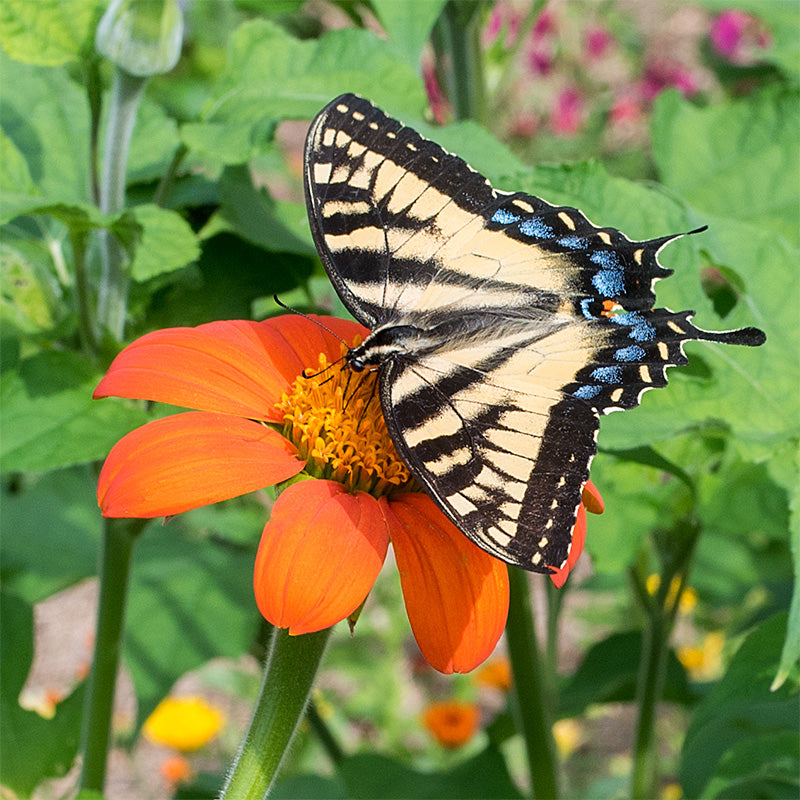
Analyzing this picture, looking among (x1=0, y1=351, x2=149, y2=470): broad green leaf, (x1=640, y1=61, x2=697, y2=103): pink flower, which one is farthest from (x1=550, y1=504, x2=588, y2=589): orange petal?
(x1=640, y1=61, x2=697, y2=103): pink flower

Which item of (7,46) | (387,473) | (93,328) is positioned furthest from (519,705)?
(7,46)

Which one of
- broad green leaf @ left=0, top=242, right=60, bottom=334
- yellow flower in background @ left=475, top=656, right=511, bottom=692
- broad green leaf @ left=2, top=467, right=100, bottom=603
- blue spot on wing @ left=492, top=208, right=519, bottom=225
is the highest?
blue spot on wing @ left=492, top=208, right=519, bottom=225

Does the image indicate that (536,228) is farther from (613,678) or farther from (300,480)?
(613,678)

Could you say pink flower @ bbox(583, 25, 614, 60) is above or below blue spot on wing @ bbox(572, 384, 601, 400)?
below

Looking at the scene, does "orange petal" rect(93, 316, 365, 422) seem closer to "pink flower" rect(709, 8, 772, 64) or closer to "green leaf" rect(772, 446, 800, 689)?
"green leaf" rect(772, 446, 800, 689)

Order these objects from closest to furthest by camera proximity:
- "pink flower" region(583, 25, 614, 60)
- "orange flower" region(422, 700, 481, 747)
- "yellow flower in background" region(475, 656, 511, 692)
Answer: "orange flower" region(422, 700, 481, 747), "yellow flower in background" region(475, 656, 511, 692), "pink flower" region(583, 25, 614, 60)

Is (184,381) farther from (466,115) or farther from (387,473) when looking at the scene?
(466,115)

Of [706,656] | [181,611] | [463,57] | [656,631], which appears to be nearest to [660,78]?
[706,656]

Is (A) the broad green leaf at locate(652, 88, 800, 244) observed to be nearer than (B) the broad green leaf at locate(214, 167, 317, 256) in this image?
No
